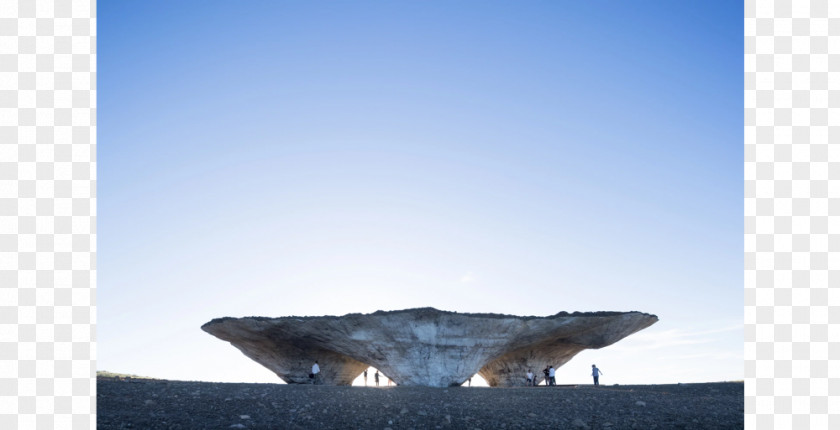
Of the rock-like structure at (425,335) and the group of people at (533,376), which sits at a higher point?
the rock-like structure at (425,335)

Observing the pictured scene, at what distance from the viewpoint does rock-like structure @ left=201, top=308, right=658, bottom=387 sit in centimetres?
2442

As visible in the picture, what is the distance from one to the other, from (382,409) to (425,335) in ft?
38.5

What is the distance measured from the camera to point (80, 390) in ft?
19.1

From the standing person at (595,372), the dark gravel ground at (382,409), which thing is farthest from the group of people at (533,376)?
the dark gravel ground at (382,409)

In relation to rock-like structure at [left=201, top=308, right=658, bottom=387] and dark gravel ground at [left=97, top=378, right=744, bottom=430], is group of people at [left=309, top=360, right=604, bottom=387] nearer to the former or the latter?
rock-like structure at [left=201, top=308, right=658, bottom=387]

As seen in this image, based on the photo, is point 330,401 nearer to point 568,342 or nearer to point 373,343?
point 373,343

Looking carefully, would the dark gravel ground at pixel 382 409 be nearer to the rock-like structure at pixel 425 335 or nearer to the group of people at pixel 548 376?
the rock-like structure at pixel 425 335

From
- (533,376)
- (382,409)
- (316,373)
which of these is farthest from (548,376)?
(382,409)

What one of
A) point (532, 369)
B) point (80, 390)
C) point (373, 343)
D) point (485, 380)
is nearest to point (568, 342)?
point (532, 369)

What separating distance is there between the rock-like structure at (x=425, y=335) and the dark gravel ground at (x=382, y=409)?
26.3ft

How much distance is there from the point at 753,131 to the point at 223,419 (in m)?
11.4

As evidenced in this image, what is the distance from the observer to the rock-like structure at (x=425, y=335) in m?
24.4

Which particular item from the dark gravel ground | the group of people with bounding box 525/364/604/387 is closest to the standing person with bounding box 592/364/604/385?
the group of people with bounding box 525/364/604/387

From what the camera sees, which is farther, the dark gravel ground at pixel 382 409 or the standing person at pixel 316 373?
the standing person at pixel 316 373
